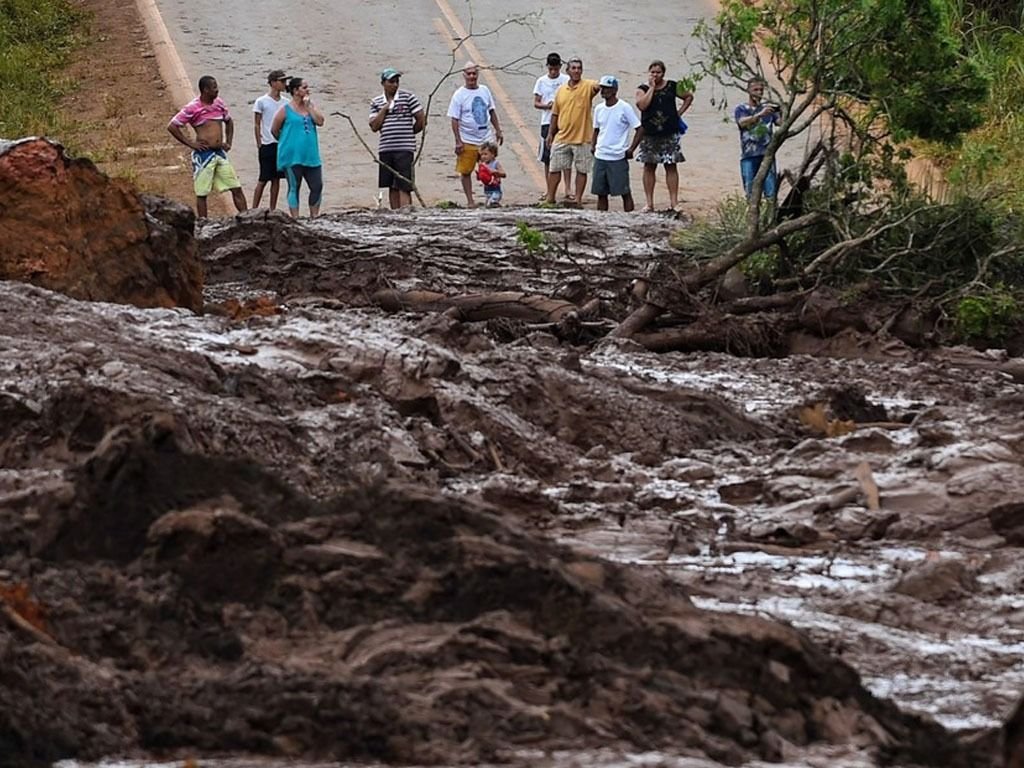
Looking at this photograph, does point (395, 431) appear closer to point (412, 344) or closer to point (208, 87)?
point (412, 344)

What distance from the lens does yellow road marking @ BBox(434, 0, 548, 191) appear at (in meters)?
23.8

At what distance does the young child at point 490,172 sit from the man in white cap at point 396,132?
1.19 m

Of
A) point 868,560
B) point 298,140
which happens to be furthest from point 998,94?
point 868,560

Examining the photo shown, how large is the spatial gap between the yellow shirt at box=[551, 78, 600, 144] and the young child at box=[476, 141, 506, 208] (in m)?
0.64

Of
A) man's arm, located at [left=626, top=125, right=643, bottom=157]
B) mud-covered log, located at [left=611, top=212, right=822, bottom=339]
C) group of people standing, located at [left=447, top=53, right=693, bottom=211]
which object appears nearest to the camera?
mud-covered log, located at [left=611, top=212, right=822, bottom=339]

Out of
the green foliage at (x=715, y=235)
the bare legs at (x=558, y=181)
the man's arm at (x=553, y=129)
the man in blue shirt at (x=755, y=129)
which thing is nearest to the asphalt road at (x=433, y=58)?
the bare legs at (x=558, y=181)

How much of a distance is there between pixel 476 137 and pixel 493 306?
24.7 ft

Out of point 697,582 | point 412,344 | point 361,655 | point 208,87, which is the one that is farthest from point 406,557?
point 208,87

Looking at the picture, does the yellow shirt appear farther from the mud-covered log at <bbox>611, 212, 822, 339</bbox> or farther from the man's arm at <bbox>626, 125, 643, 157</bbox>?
the mud-covered log at <bbox>611, 212, 822, 339</bbox>

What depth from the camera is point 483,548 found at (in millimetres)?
5406

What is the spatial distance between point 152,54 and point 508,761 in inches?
938

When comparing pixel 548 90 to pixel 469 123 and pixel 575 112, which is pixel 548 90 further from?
pixel 469 123

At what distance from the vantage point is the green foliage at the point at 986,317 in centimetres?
1245

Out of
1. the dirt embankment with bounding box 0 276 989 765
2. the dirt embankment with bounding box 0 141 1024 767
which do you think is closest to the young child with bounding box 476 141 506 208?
the dirt embankment with bounding box 0 141 1024 767
